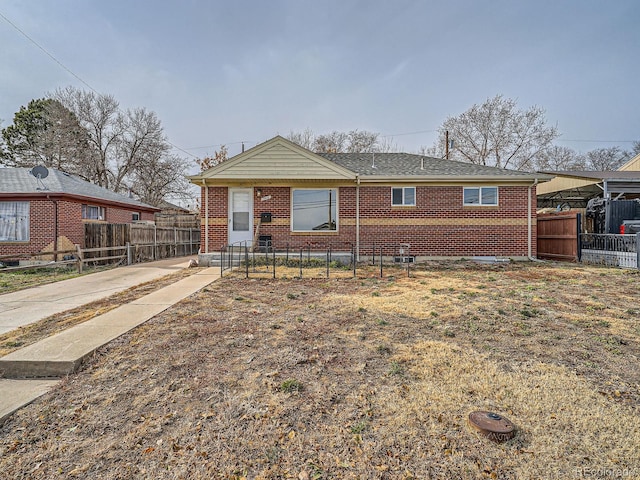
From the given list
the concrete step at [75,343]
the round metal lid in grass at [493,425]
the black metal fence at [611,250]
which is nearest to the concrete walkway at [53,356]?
the concrete step at [75,343]

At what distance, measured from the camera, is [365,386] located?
3092mm

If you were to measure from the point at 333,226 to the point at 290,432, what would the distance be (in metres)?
10.4

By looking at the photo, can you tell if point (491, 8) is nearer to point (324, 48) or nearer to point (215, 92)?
point (324, 48)

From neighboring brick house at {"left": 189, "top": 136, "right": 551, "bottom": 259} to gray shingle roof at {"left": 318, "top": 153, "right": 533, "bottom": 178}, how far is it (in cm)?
11

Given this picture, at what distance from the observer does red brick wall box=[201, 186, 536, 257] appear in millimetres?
12320

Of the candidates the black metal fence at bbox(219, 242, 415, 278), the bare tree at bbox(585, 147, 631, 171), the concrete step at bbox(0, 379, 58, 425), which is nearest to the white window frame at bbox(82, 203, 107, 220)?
the black metal fence at bbox(219, 242, 415, 278)

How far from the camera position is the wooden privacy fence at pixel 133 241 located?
43.9 ft

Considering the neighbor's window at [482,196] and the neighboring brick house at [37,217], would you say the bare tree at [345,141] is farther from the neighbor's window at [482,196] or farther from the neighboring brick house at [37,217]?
the neighboring brick house at [37,217]

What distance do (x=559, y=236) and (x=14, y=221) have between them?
2139cm

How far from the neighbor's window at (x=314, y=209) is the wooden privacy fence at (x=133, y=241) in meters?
7.05

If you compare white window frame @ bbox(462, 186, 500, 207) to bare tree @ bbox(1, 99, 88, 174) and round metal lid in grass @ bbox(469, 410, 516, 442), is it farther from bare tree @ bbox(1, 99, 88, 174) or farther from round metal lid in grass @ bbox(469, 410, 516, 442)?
bare tree @ bbox(1, 99, 88, 174)

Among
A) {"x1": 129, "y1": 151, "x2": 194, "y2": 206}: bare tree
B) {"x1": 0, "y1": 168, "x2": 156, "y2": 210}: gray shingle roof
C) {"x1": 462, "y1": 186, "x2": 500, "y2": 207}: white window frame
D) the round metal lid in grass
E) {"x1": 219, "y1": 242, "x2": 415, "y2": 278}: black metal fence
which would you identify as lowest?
the round metal lid in grass

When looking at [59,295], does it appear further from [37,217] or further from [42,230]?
[37,217]

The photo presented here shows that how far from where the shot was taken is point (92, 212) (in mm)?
15086
